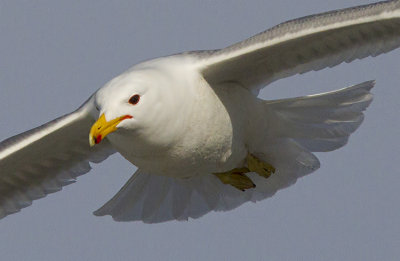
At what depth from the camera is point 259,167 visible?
12.4m

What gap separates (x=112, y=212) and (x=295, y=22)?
3.25 metres

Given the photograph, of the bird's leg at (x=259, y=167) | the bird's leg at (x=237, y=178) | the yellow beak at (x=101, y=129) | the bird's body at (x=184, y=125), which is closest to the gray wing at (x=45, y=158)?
the bird's body at (x=184, y=125)

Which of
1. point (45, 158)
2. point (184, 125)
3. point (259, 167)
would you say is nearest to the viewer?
point (184, 125)

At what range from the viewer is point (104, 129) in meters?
10.2

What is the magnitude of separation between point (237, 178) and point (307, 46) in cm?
165

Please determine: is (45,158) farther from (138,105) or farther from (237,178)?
(138,105)

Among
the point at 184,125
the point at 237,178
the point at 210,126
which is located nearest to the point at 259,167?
the point at 237,178

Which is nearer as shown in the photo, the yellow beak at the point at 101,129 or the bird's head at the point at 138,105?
the yellow beak at the point at 101,129

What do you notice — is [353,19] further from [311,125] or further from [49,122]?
[49,122]

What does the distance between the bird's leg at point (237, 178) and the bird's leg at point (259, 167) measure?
10cm

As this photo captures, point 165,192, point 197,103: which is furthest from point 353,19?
point 165,192

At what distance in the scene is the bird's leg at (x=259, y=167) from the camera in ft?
40.4

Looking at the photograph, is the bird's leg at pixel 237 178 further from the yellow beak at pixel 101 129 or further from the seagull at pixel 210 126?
the yellow beak at pixel 101 129

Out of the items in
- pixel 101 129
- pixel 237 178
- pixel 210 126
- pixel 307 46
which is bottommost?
pixel 101 129
